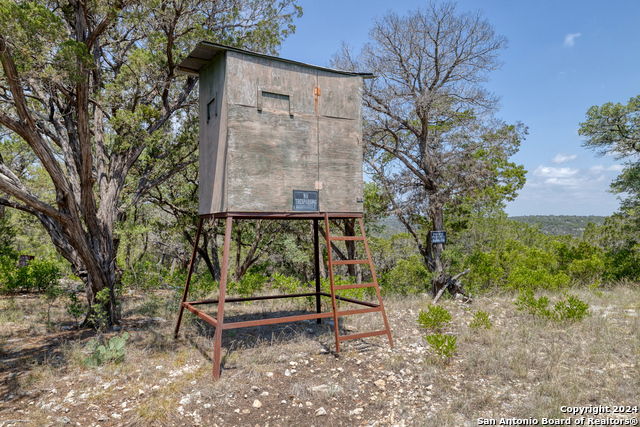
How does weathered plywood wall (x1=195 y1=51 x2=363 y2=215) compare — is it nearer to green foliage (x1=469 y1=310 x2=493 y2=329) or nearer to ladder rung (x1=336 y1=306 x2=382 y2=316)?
ladder rung (x1=336 y1=306 x2=382 y2=316)

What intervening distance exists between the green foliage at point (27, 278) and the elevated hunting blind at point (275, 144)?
822 centimetres

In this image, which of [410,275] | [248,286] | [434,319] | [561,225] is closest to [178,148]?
[248,286]

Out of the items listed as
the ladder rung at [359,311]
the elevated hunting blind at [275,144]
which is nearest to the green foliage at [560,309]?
the elevated hunting blind at [275,144]

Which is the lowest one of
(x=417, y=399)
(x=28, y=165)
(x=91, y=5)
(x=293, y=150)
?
(x=417, y=399)

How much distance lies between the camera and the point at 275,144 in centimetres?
667

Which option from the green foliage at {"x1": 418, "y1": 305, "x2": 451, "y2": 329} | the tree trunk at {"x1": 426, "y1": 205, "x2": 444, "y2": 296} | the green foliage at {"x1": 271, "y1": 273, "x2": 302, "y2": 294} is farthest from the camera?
the tree trunk at {"x1": 426, "y1": 205, "x2": 444, "y2": 296}

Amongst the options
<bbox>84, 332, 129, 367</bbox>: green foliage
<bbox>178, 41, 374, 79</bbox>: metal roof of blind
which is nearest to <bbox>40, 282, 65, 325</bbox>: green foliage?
<bbox>84, 332, 129, 367</bbox>: green foliage

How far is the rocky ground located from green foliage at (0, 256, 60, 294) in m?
4.42

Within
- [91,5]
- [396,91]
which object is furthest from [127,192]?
[396,91]

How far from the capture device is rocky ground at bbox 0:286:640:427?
4789 millimetres

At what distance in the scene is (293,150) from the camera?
6828 mm

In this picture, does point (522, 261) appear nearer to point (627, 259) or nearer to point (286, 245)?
point (627, 259)

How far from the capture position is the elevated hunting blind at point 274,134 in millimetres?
6371

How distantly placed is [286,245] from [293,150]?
11076 mm
